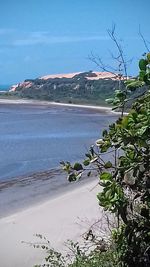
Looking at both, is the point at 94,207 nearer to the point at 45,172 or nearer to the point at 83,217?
the point at 83,217

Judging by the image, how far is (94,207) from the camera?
26.8 ft

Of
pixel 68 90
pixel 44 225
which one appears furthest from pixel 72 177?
pixel 68 90

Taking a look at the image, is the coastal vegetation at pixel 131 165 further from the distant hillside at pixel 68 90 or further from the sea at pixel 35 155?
the distant hillside at pixel 68 90

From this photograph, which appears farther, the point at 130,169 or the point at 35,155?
the point at 35,155

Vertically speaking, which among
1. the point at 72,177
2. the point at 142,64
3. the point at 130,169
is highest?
the point at 142,64

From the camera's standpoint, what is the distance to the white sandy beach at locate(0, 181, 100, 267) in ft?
20.2

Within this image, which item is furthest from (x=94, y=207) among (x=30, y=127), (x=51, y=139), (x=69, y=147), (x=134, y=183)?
(x=30, y=127)

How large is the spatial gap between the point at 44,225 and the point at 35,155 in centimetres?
872

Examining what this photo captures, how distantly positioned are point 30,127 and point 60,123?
3.25 metres

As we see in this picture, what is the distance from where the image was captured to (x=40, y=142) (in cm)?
1928

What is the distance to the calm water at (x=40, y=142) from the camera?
14391 mm

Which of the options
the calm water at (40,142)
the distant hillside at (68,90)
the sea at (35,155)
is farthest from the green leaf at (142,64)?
the distant hillside at (68,90)

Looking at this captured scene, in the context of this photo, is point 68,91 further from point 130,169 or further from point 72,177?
point 130,169

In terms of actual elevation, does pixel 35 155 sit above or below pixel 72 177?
below
